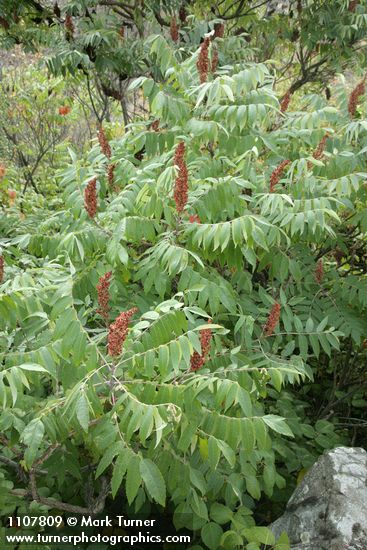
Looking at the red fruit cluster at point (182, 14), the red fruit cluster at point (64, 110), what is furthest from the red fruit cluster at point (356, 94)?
the red fruit cluster at point (64, 110)

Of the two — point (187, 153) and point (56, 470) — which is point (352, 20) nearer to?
point (187, 153)

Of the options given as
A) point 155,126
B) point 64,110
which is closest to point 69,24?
point 64,110

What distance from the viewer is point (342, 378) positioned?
464 cm

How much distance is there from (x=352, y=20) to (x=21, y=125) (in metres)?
5.22

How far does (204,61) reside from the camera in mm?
3471

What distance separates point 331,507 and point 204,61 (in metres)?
2.65

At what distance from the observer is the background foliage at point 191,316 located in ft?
7.61

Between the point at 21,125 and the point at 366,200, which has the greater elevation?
the point at 366,200

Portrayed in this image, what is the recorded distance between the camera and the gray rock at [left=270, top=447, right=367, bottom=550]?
2707 millimetres

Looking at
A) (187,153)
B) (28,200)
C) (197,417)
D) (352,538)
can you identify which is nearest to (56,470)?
(197,417)

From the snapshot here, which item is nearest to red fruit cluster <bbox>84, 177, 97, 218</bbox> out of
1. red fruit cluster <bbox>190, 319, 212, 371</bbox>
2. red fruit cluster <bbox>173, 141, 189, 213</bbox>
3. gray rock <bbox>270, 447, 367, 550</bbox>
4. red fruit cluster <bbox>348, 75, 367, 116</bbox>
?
red fruit cluster <bbox>173, 141, 189, 213</bbox>

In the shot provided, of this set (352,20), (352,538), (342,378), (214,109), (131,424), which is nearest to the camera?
(131,424)

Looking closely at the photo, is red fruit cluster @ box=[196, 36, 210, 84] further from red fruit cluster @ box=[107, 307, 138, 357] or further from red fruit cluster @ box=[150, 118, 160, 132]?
red fruit cluster @ box=[107, 307, 138, 357]

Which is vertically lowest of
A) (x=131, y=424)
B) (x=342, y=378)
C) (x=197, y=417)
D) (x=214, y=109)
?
(x=342, y=378)
